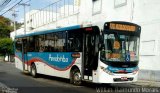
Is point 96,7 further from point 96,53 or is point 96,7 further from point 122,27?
point 96,53

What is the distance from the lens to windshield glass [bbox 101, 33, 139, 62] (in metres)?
15.2

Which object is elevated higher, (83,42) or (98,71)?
(83,42)

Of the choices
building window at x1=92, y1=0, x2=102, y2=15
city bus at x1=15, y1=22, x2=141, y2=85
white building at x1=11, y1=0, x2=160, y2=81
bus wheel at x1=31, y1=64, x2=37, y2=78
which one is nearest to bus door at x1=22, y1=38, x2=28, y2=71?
bus wheel at x1=31, y1=64, x2=37, y2=78

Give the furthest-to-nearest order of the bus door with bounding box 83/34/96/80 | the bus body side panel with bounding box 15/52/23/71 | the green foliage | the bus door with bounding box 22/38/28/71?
the green foliage, the bus body side panel with bounding box 15/52/23/71, the bus door with bounding box 22/38/28/71, the bus door with bounding box 83/34/96/80

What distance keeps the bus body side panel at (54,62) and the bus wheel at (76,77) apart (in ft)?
1.29

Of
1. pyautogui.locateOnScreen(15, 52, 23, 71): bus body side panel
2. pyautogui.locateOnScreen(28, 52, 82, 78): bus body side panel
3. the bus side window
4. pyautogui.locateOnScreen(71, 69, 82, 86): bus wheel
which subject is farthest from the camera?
pyautogui.locateOnScreen(15, 52, 23, 71): bus body side panel

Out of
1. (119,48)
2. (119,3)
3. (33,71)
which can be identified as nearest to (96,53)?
(119,48)

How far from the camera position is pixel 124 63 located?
15586mm

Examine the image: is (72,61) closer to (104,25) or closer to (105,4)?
(104,25)

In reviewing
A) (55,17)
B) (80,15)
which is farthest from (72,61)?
(55,17)

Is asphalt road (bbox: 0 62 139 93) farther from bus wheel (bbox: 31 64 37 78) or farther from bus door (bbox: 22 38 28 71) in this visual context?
bus door (bbox: 22 38 28 71)

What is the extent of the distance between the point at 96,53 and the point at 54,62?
17.4 ft

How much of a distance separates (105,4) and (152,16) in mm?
6709

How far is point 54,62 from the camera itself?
2033cm
